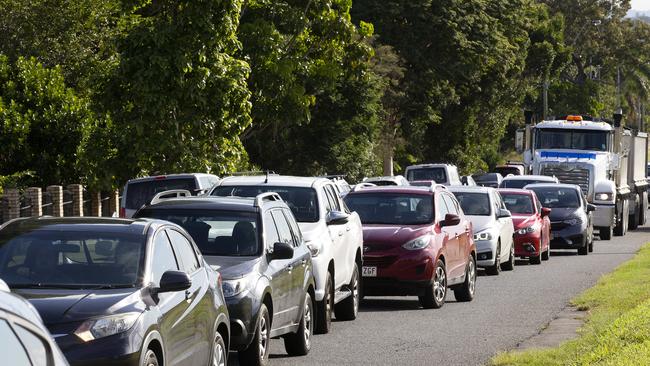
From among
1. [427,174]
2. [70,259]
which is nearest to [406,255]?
[70,259]

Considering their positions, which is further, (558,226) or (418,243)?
(558,226)

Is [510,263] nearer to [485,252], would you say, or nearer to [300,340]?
[485,252]

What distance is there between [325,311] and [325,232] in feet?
3.62

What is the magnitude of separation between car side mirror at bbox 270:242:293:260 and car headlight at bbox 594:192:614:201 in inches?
1252

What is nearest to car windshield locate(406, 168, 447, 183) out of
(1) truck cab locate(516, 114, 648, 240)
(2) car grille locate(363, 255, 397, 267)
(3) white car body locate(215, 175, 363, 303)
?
(1) truck cab locate(516, 114, 648, 240)

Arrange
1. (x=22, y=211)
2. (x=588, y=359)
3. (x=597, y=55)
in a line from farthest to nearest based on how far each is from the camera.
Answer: (x=597, y=55) → (x=22, y=211) → (x=588, y=359)

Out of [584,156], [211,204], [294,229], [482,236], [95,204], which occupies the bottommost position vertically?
[482,236]

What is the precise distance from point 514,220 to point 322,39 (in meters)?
7.35

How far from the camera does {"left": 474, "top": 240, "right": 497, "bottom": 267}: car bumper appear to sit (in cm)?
2644

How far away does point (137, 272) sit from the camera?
9.67 meters

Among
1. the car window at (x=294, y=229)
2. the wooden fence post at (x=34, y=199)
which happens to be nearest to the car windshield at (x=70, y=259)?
the car window at (x=294, y=229)

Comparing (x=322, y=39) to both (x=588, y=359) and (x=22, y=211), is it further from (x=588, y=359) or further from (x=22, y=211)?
(x=588, y=359)

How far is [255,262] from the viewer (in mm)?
12664

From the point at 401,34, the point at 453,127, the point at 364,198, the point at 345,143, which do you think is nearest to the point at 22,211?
the point at 364,198
